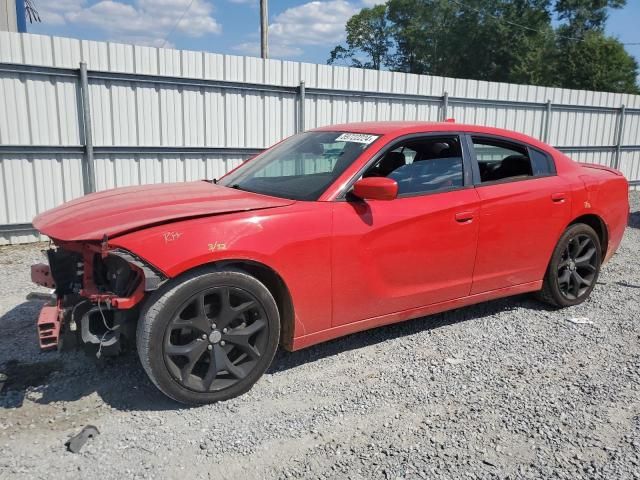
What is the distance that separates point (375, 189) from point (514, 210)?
1.46 m

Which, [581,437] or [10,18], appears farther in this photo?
[10,18]

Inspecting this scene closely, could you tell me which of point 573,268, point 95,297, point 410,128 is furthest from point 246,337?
point 573,268

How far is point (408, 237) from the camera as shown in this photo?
356 cm

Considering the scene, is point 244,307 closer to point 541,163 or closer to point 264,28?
point 541,163

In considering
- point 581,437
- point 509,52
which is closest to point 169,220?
point 581,437

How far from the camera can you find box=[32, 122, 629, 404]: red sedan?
2.87 m

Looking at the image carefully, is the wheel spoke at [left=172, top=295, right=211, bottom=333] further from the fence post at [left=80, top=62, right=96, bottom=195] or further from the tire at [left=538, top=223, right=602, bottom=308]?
the fence post at [left=80, top=62, right=96, bottom=195]

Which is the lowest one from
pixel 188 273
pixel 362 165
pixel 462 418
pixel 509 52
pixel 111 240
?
pixel 462 418

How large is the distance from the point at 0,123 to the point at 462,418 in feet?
22.8

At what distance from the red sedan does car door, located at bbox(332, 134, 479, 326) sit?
0.01 meters

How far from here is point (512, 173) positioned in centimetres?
439

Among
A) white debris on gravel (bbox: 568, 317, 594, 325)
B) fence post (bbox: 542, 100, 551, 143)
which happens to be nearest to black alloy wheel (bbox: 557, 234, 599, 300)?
white debris on gravel (bbox: 568, 317, 594, 325)

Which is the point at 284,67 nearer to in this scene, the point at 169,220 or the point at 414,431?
the point at 169,220

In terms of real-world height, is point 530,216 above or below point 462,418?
above
